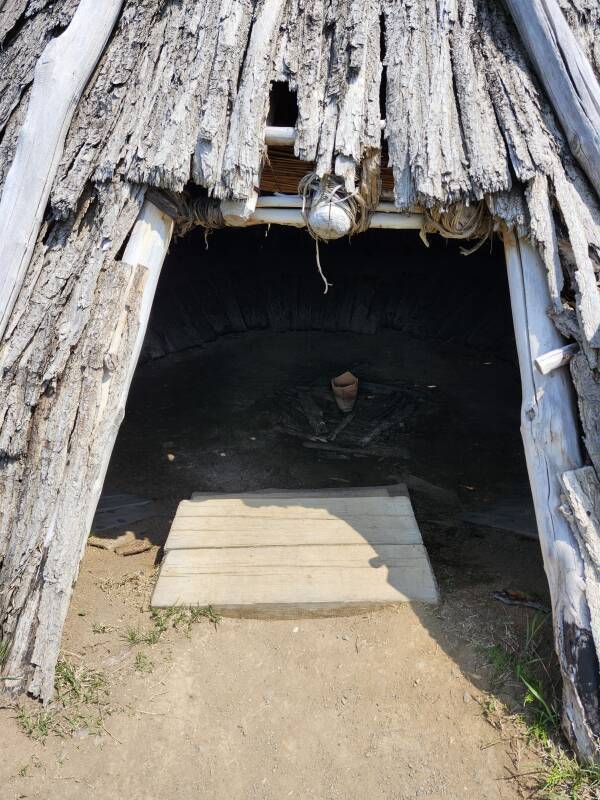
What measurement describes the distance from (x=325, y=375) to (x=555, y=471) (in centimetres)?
431

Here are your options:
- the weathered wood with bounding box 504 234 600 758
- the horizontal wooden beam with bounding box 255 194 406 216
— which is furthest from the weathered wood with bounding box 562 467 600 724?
the horizontal wooden beam with bounding box 255 194 406 216

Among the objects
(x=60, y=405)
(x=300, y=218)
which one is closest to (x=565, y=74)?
(x=300, y=218)

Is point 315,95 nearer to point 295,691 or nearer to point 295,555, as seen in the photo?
point 295,555

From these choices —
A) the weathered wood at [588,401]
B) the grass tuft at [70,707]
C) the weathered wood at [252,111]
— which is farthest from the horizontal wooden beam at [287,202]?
the grass tuft at [70,707]

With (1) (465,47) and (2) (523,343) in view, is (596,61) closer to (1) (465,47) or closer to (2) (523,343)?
(1) (465,47)

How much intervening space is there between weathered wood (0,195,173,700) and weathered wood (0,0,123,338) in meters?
0.12

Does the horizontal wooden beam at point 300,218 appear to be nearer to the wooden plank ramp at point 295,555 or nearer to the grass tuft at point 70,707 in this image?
the wooden plank ramp at point 295,555

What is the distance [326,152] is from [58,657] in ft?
9.64

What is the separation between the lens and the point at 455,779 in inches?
114

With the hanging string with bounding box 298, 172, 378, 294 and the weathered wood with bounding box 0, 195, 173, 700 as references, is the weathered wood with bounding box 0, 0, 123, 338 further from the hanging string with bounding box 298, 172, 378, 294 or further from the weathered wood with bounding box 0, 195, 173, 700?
the hanging string with bounding box 298, 172, 378, 294

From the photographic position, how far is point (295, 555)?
4078mm

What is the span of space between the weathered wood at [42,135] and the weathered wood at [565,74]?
2608 millimetres

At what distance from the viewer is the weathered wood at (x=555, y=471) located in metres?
2.86

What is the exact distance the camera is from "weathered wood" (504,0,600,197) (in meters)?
3.84
